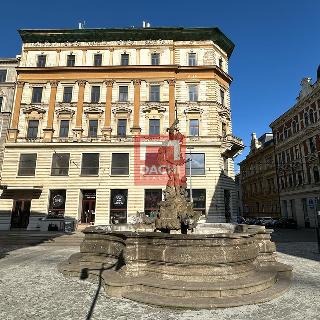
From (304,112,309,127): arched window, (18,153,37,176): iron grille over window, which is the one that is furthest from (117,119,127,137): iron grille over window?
(304,112,309,127): arched window

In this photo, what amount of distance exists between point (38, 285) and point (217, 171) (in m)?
23.6

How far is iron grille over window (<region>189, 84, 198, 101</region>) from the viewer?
1292 inches

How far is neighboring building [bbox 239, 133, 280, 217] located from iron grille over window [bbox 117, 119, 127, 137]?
28897 millimetres

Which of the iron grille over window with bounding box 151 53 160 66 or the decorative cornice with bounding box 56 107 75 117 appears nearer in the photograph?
the decorative cornice with bounding box 56 107 75 117

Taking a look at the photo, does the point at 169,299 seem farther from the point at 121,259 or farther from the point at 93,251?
the point at 93,251

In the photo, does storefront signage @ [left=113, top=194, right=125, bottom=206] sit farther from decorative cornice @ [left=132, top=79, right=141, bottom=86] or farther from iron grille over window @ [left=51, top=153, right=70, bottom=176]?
decorative cornice @ [left=132, top=79, right=141, bottom=86]

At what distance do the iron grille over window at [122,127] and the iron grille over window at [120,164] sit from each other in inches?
96.3

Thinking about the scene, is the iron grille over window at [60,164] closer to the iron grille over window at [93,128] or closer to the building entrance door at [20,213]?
the iron grille over window at [93,128]

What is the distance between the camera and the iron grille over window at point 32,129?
31422 millimetres

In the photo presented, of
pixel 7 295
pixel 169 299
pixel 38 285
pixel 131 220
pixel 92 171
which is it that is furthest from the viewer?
pixel 92 171

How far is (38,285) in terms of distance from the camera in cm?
880

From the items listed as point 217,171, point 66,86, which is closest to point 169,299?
point 217,171

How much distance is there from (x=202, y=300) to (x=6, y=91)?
34.9 m

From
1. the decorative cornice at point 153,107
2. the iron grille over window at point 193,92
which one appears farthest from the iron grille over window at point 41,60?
the iron grille over window at point 193,92
